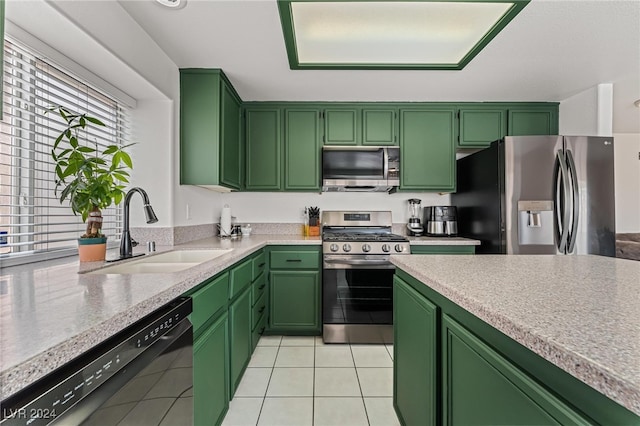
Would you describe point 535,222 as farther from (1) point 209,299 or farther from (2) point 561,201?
(1) point 209,299

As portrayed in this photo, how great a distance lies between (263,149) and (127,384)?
2.55 metres

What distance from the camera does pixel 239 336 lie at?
6.08 feet

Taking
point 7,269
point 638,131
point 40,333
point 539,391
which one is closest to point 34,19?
point 7,269

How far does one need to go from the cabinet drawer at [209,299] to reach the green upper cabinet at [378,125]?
6.93 feet

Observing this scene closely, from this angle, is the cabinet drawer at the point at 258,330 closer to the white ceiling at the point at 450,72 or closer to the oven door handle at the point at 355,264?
the oven door handle at the point at 355,264

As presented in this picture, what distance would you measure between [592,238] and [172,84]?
12.0ft

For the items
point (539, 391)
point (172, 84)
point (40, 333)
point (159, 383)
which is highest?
point (172, 84)

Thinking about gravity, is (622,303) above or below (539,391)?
above

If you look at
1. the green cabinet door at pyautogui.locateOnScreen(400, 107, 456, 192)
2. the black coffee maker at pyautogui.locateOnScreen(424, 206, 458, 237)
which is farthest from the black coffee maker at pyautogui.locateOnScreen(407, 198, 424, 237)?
the green cabinet door at pyautogui.locateOnScreen(400, 107, 456, 192)

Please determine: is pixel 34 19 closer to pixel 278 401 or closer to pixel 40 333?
pixel 40 333

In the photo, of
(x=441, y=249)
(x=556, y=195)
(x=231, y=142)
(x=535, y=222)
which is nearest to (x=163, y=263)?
(x=231, y=142)

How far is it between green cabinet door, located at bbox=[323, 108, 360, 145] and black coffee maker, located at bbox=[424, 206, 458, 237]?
1145mm

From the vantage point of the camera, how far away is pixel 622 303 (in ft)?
2.33

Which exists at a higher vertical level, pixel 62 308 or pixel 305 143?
pixel 305 143
